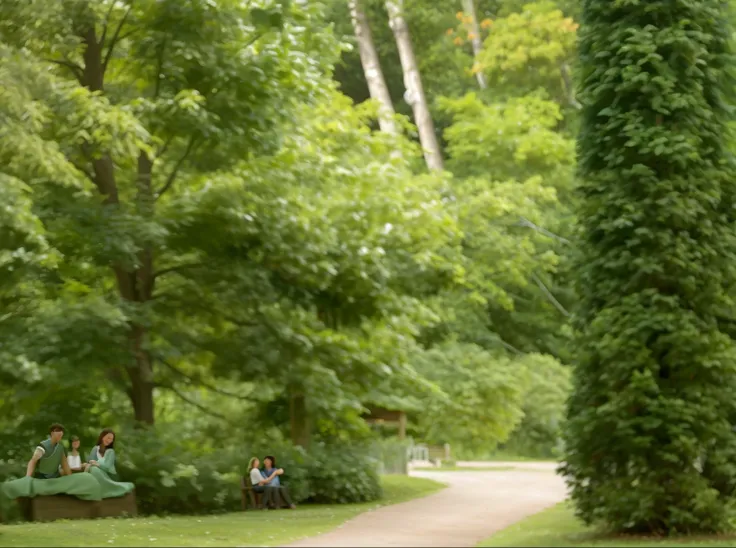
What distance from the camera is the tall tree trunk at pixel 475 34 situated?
155 feet

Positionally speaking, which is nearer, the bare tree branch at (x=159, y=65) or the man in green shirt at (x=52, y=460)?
the man in green shirt at (x=52, y=460)

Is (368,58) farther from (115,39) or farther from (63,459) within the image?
(63,459)

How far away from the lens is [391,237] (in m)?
23.4

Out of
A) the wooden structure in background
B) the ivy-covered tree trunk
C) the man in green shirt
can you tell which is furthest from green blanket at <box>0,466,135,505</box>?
the wooden structure in background

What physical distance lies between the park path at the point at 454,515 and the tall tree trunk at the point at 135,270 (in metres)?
4.37

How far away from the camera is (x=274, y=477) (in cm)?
1997

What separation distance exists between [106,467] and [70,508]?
748 mm

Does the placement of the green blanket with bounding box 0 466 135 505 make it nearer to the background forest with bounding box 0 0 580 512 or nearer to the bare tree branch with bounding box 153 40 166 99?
the background forest with bounding box 0 0 580 512

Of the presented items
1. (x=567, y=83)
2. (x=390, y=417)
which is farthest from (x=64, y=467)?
(x=567, y=83)

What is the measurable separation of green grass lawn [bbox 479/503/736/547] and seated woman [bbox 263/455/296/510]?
14.9 ft

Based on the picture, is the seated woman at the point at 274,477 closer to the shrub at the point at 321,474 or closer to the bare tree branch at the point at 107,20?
the shrub at the point at 321,474

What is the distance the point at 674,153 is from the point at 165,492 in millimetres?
9493

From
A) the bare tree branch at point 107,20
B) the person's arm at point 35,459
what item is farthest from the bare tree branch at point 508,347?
the person's arm at point 35,459

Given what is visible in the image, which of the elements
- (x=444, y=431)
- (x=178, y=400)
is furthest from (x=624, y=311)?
(x=444, y=431)
